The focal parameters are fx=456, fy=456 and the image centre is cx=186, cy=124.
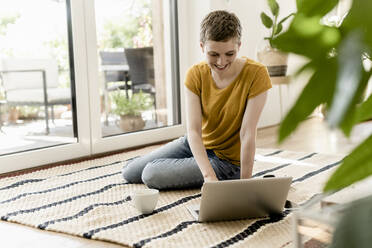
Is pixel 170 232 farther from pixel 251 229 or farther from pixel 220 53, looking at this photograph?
pixel 220 53

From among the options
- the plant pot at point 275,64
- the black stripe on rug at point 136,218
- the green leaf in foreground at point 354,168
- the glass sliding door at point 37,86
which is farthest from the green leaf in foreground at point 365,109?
the plant pot at point 275,64

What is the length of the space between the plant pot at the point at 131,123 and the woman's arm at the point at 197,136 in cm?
133

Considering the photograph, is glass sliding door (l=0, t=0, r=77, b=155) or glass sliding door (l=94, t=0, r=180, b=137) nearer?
glass sliding door (l=0, t=0, r=77, b=155)

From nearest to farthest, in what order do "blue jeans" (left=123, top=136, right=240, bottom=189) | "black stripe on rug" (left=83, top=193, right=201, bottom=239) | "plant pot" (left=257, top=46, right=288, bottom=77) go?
"black stripe on rug" (left=83, top=193, right=201, bottom=239) → "blue jeans" (left=123, top=136, right=240, bottom=189) → "plant pot" (left=257, top=46, right=288, bottom=77)

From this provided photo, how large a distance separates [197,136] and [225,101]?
20cm

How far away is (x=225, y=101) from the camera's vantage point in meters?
1.85

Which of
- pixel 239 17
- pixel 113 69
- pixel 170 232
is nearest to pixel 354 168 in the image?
pixel 170 232

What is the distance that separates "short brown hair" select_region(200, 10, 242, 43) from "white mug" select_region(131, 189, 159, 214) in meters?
0.60

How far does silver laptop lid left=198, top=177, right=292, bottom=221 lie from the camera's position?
144 centimetres

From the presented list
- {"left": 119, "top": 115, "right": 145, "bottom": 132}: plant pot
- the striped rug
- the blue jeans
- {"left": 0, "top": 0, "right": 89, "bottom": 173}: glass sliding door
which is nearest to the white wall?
{"left": 119, "top": 115, "right": 145, "bottom": 132}: plant pot

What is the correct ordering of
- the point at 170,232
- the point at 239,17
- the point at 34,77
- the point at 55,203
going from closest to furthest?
the point at 170,232 < the point at 55,203 < the point at 34,77 < the point at 239,17

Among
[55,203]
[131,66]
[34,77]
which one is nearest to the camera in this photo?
[55,203]

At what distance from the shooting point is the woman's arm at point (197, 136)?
166 centimetres

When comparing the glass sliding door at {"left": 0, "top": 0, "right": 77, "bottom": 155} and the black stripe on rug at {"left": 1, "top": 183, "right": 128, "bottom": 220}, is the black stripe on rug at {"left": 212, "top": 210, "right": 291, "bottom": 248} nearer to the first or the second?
the black stripe on rug at {"left": 1, "top": 183, "right": 128, "bottom": 220}
